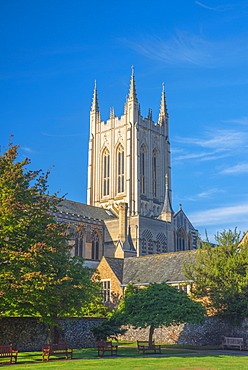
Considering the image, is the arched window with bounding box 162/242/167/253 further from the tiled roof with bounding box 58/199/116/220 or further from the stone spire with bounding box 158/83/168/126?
the stone spire with bounding box 158/83/168/126

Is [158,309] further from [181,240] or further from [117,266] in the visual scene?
[181,240]

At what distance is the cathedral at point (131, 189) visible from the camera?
76.0m

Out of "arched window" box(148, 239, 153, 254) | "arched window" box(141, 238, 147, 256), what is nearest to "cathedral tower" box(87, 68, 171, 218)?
"arched window" box(148, 239, 153, 254)

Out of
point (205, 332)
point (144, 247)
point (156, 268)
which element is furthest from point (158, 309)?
point (144, 247)

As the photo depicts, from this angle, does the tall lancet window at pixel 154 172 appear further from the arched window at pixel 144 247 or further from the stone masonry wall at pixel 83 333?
the stone masonry wall at pixel 83 333

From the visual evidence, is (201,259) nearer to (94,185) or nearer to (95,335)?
(95,335)

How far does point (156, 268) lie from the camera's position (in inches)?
1652

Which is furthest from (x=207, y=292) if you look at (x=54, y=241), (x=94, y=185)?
(x=94, y=185)

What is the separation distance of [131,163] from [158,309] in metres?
69.5

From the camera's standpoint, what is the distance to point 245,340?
3262 centimetres

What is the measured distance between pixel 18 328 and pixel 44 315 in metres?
2.68

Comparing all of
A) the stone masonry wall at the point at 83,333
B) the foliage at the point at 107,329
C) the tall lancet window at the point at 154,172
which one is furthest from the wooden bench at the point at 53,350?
the tall lancet window at the point at 154,172

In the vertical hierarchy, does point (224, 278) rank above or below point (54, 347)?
above

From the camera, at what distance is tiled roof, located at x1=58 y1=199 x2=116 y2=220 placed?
75.7 m
